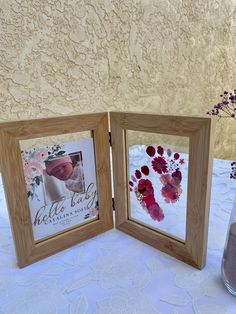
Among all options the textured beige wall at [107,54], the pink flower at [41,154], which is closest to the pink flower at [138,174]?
the pink flower at [41,154]

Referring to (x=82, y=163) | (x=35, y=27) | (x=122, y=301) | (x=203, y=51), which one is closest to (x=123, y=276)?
(x=122, y=301)

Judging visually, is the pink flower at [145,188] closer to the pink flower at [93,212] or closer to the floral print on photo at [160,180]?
the floral print on photo at [160,180]

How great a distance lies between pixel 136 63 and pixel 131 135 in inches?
41.8

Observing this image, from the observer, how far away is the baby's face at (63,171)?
53 cm

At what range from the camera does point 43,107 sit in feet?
3.92

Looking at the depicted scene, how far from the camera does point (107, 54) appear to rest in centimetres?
136

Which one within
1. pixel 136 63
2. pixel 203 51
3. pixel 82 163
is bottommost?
pixel 82 163

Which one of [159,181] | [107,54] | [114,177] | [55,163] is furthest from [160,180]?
[107,54]

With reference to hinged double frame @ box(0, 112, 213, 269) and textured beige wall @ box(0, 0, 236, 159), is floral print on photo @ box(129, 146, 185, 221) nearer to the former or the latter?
hinged double frame @ box(0, 112, 213, 269)

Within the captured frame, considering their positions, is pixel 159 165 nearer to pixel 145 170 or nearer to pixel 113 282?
pixel 145 170

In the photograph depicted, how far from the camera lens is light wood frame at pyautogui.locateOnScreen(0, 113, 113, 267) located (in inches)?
18.3

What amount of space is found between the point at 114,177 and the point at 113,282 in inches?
9.6

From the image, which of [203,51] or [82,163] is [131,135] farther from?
[203,51]

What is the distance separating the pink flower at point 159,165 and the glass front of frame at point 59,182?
0.15 metres
